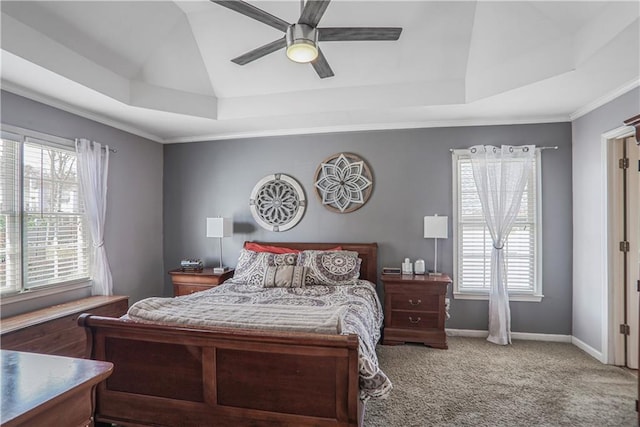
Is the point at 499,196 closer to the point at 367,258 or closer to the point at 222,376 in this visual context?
the point at 367,258

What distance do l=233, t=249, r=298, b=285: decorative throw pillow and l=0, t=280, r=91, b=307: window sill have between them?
159 cm

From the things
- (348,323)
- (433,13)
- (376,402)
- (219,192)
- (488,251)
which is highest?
(433,13)

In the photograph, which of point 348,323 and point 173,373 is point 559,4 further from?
point 173,373

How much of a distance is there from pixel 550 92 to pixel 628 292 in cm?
201

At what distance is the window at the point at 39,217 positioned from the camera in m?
2.96

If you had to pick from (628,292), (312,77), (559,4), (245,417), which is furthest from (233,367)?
(628,292)

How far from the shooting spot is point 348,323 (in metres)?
2.38

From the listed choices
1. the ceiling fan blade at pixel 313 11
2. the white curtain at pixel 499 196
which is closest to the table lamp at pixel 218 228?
the ceiling fan blade at pixel 313 11

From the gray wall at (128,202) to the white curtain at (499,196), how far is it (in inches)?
164

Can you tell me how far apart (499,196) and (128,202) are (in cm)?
444

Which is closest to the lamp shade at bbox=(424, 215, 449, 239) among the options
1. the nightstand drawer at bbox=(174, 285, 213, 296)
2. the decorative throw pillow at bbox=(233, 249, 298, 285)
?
the decorative throw pillow at bbox=(233, 249, 298, 285)

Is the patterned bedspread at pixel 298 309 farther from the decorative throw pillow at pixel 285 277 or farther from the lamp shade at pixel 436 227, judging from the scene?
the lamp shade at pixel 436 227

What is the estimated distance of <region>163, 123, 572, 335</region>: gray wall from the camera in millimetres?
3891

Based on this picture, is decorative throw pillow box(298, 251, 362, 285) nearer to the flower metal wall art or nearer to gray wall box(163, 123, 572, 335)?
gray wall box(163, 123, 572, 335)
